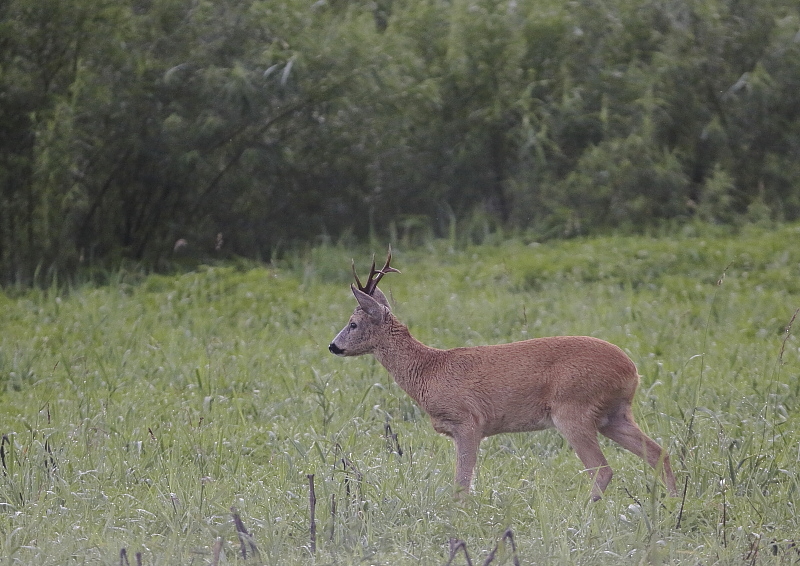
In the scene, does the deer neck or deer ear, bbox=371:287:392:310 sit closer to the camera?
the deer neck

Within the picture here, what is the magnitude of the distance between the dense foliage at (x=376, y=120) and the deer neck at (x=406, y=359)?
18.7 feet

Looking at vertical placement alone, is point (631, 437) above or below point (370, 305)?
below

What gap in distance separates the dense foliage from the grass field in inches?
40.0

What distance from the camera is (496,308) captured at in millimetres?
9617

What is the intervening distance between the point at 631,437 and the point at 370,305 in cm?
156

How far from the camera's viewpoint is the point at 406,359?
6.46 metres

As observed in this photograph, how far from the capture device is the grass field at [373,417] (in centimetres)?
482

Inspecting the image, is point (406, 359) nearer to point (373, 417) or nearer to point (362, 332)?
point (362, 332)

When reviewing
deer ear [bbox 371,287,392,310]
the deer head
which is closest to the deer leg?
the deer head

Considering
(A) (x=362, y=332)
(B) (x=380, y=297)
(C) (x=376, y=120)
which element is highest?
(C) (x=376, y=120)

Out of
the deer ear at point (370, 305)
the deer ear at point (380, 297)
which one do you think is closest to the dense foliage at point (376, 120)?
the deer ear at point (380, 297)

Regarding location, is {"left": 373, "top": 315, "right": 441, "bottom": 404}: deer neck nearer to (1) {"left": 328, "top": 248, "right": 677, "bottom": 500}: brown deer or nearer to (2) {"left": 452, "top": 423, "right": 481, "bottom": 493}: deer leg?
(1) {"left": 328, "top": 248, "right": 677, "bottom": 500}: brown deer

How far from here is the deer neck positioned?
6.37 metres

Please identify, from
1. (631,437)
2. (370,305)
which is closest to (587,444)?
(631,437)
